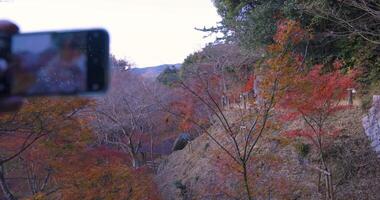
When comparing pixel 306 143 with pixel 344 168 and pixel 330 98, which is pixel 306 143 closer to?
pixel 344 168

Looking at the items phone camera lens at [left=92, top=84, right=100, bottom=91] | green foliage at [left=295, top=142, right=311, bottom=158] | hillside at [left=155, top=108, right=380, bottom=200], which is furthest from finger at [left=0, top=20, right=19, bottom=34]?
green foliage at [left=295, top=142, right=311, bottom=158]

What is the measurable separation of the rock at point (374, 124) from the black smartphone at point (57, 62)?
12.1 metres

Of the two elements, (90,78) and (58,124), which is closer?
(90,78)

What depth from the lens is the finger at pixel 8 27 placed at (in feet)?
6.03

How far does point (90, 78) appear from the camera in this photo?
1.87m

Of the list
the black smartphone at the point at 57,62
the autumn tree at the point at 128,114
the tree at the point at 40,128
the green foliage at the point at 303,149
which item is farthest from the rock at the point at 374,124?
the black smartphone at the point at 57,62

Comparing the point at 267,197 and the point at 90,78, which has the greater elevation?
the point at 90,78

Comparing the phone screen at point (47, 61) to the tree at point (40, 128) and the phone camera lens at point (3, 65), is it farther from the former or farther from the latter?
the tree at point (40, 128)

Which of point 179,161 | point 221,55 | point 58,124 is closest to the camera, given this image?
point 58,124

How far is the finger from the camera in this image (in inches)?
72.4

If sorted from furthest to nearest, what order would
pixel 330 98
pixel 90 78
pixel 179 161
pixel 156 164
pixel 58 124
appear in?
pixel 156 164, pixel 179 161, pixel 330 98, pixel 58 124, pixel 90 78

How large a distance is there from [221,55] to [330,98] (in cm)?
1073

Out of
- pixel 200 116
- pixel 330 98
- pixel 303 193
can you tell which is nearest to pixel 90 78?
pixel 330 98

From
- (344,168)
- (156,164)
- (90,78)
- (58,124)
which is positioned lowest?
(156,164)
